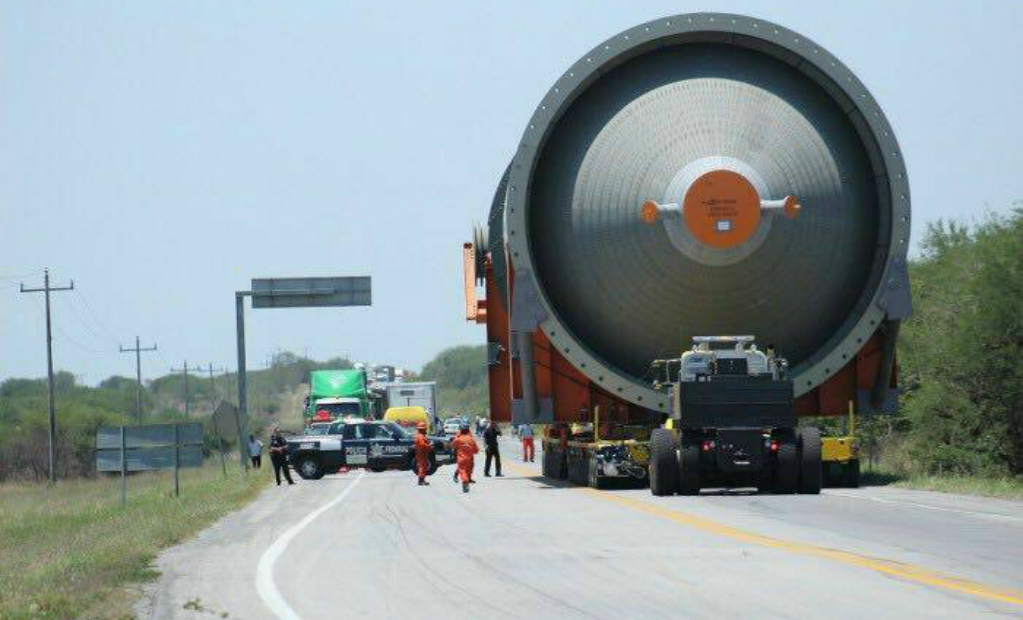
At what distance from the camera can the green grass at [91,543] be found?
46.3ft

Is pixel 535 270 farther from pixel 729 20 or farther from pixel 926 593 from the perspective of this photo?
pixel 926 593

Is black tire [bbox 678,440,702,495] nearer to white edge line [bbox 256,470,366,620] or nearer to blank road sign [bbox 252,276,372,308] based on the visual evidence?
white edge line [bbox 256,470,366,620]

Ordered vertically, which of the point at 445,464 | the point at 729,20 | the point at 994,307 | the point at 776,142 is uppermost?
the point at 729,20

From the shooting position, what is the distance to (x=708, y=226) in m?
26.3

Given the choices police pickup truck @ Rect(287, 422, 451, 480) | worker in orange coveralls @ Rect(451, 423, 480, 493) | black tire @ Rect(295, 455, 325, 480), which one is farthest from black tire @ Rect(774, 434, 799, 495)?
black tire @ Rect(295, 455, 325, 480)

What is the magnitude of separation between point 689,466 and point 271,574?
11356mm

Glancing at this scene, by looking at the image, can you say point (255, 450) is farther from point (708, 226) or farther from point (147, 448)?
point (708, 226)

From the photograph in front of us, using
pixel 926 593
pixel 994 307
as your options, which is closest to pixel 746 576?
pixel 926 593

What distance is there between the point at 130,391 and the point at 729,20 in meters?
144

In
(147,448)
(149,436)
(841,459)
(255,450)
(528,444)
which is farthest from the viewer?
(255,450)

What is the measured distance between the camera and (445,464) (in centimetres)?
5178

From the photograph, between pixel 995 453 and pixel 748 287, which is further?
pixel 995 453

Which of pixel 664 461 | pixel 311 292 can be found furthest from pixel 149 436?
pixel 311 292

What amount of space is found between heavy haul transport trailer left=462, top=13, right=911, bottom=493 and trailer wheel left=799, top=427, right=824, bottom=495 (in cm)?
5
